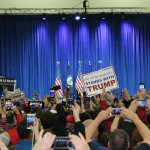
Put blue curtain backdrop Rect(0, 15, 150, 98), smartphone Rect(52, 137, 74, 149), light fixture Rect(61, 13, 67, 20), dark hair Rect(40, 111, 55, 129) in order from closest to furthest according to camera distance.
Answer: smartphone Rect(52, 137, 74, 149) → dark hair Rect(40, 111, 55, 129) → light fixture Rect(61, 13, 67, 20) → blue curtain backdrop Rect(0, 15, 150, 98)

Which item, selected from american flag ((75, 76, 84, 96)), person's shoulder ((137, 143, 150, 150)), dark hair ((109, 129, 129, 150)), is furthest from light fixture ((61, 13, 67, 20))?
person's shoulder ((137, 143, 150, 150))

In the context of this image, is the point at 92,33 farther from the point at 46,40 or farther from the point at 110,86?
the point at 110,86

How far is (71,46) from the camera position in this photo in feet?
61.9

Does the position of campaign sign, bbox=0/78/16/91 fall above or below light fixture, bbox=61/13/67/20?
below

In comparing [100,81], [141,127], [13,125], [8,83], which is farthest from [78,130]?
[8,83]

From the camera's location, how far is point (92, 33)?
18891 millimetres

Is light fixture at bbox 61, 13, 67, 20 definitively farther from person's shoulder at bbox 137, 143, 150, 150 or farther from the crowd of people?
person's shoulder at bbox 137, 143, 150, 150

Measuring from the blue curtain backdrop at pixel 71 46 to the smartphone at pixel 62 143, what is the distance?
16945mm

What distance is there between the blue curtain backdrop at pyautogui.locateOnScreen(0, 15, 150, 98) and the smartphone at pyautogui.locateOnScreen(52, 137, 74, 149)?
55.6 feet

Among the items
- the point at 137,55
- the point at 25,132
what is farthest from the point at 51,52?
the point at 25,132

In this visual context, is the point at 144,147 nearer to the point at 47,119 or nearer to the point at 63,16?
the point at 47,119

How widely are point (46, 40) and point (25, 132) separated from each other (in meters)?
15.1

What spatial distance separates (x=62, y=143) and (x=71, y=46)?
17379 millimetres

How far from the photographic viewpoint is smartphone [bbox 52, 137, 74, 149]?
1581 mm
